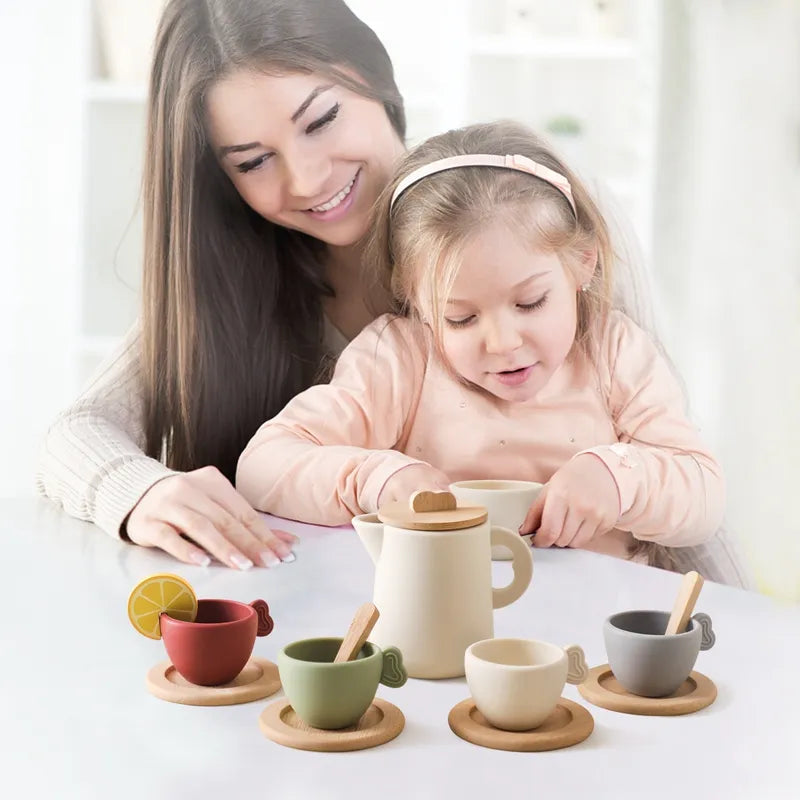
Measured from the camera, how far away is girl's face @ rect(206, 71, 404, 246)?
5.04 feet

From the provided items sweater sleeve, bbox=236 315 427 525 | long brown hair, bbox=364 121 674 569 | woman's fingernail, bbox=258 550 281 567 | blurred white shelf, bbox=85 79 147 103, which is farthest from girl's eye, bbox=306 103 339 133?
blurred white shelf, bbox=85 79 147 103

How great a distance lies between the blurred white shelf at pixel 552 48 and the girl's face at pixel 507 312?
63.1 inches

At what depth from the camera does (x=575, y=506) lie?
1141mm

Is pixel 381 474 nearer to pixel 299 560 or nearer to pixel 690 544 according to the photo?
pixel 299 560

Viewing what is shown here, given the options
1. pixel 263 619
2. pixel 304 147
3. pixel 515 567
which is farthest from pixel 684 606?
pixel 304 147

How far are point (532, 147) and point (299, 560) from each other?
64 centimetres

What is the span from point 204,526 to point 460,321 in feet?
1.37

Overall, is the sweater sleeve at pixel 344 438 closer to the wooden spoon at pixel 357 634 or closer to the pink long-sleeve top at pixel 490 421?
the pink long-sleeve top at pixel 490 421

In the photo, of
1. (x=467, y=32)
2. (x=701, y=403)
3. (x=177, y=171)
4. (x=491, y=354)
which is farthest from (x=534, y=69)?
(x=491, y=354)

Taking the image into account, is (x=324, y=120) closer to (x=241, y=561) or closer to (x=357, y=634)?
(x=241, y=561)

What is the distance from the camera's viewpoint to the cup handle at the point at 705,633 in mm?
733

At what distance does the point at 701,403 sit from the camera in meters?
3.26

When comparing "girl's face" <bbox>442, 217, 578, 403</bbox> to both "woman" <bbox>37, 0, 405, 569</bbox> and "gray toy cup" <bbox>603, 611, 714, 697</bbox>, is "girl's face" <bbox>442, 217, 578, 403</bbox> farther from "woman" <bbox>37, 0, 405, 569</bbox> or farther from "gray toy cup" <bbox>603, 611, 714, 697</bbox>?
"gray toy cup" <bbox>603, 611, 714, 697</bbox>

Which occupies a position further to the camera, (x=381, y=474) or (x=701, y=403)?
(x=701, y=403)
